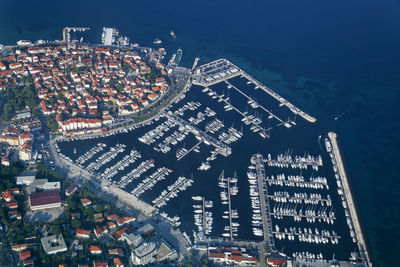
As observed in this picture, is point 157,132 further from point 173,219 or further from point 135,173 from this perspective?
point 173,219

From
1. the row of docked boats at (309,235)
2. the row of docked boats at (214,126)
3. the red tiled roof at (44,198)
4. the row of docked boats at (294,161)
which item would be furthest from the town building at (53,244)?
the row of docked boats at (294,161)

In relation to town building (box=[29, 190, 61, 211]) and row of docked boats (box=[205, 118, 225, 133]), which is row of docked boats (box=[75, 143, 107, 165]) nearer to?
town building (box=[29, 190, 61, 211])

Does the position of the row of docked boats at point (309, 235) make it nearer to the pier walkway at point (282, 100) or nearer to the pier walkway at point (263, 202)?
the pier walkway at point (263, 202)

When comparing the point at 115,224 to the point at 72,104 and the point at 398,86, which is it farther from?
the point at 398,86

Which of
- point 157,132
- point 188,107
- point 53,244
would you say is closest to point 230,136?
point 188,107

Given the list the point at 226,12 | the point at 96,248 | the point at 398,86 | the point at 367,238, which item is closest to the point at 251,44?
the point at 226,12
